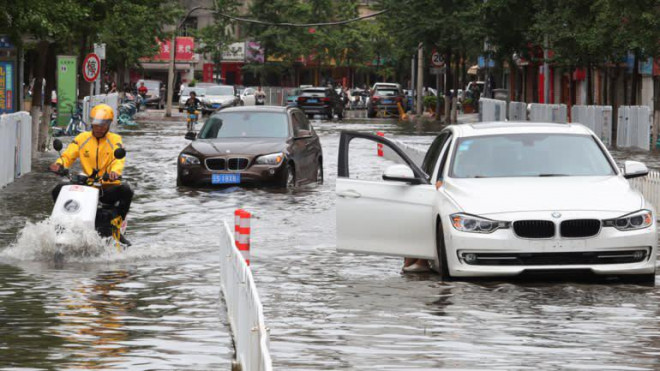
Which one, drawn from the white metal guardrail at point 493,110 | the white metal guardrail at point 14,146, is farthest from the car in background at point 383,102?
the white metal guardrail at point 14,146

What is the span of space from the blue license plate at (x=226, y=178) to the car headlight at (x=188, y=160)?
412 millimetres

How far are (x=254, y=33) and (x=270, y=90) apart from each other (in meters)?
10.4

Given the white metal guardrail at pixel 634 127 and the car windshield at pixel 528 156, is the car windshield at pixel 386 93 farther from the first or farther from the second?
the car windshield at pixel 528 156

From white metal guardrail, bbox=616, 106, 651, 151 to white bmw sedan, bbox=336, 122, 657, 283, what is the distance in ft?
98.2

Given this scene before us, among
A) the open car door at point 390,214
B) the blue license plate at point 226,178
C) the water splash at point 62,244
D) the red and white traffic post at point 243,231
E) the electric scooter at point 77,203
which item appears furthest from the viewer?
the blue license plate at point 226,178

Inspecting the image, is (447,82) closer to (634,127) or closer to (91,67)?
(634,127)

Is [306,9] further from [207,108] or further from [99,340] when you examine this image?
[99,340]

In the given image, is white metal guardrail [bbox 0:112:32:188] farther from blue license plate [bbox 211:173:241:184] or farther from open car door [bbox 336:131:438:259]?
open car door [bbox 336:131:438:259]

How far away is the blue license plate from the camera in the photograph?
25.6 metres

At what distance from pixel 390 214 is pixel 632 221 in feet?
7.08

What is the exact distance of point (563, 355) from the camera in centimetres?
960

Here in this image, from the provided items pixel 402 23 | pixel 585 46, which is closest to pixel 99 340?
pixel 585 46

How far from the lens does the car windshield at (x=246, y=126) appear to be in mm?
26906

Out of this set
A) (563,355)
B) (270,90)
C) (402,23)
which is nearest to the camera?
(563,355)
